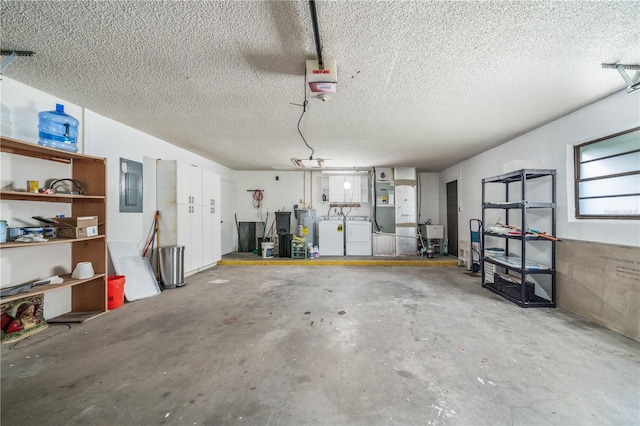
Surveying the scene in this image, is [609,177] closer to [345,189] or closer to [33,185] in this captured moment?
[345,189]

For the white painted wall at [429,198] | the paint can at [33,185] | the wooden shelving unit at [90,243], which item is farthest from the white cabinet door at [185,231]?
the white painted wall at [429,198]

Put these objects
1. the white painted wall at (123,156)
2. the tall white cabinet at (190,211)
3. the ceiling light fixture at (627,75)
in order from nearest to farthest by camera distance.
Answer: the ceiling light fixture at (627,75) → the white painted wall at (123,156) → the tall white cabinet at (190,211)

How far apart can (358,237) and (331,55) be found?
194 inches

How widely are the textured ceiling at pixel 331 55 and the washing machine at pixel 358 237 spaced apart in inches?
127

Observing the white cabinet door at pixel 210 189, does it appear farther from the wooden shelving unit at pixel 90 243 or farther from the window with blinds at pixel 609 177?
the window with blinds at pixel 609 177

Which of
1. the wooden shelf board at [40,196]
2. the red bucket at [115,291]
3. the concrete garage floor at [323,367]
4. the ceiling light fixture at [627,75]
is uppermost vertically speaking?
the ceiling light fixture at [627,75]

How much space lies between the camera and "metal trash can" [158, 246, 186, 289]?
12.6 ft

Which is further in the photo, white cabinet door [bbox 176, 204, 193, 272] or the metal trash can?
white cabinet door [bbox 176, 204, 193, 272]

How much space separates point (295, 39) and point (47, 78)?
2630 mm

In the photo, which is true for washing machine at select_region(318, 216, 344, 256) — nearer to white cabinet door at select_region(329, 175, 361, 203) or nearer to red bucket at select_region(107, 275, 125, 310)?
white cabinet door at select_region(329, 175, 361, 203)

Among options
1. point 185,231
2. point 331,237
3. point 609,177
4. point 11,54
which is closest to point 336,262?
point 331,237

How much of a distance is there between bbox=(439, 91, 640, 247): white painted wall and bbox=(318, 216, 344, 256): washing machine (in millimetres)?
3760

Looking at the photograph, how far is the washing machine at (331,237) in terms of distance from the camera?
6.40 meters

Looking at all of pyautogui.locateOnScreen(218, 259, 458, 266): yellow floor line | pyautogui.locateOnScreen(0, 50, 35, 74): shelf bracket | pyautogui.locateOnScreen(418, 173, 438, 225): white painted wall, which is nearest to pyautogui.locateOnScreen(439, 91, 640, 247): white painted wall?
pyautogui.locateOnScreen(218, 259, 458, 266): yellow floor line
